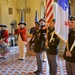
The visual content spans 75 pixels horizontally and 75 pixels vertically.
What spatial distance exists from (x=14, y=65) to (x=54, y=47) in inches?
104

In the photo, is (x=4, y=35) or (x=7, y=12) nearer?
(x=4, y=35)

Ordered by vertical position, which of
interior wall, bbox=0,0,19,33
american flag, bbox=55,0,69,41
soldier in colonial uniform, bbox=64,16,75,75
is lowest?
soldier in colonial uniform, bbox=64,16,75,75

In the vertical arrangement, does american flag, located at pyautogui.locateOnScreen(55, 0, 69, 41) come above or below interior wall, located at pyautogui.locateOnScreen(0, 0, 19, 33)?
below

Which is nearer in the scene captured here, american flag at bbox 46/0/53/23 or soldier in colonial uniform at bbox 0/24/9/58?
american flag at bbox 46/0/53/23

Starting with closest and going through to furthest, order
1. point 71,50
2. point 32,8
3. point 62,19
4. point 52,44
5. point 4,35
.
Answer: point 71,50 < point 62,19 < point 52,44 < point 4,35 < point 32,8

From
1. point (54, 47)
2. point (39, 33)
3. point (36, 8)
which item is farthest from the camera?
point (36, 8)

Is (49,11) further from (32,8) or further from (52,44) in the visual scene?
(32,8)

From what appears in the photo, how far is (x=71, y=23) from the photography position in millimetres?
3406

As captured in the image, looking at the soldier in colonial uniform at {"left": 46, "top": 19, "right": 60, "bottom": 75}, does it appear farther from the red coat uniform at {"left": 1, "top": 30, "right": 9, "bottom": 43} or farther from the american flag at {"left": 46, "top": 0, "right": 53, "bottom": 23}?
the red coat uniform at {"left": 1, "top": 30, "right": 9, "bottom": 43}

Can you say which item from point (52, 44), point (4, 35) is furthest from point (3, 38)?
point (52, 44)

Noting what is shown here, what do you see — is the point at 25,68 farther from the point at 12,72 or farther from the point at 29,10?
the point at 29,10

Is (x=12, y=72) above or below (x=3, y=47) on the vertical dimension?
below

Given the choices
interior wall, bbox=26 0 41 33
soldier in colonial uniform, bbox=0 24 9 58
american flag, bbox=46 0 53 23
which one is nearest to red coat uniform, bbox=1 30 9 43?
soldier in colonial uniform, bbox=0 24 9 58

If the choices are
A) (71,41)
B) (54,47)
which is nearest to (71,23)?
(71,41)
